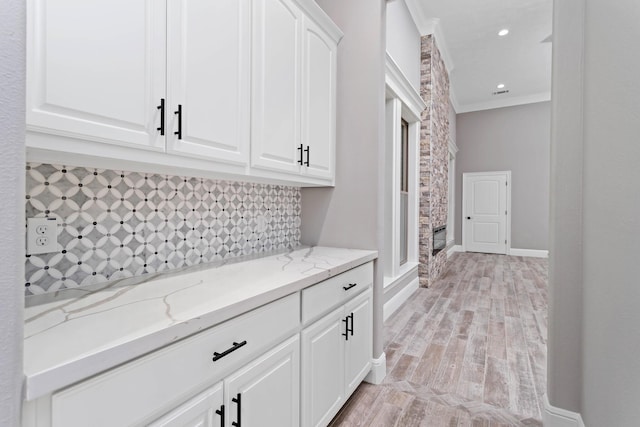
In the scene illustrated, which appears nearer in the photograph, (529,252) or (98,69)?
(98,69)

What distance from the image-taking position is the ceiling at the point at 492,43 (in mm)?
4293

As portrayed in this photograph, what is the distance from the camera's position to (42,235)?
1.09 meters

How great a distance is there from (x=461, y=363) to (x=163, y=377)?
2.34m

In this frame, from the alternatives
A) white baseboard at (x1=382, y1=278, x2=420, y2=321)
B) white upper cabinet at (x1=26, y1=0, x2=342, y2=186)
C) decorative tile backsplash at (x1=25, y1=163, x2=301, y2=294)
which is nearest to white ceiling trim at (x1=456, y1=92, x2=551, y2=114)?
white baseboard at (x1=382, y1=278, x2=420, y2=321)

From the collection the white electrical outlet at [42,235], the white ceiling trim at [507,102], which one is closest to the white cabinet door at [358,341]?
the white electrical outlet at [42,235]

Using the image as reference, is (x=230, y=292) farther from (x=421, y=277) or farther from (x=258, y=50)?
(x=421, y=277)

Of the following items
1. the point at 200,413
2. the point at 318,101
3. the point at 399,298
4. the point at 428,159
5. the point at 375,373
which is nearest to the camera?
the point at 200,413

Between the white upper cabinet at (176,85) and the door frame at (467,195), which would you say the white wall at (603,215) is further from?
the door frame at (467,195)

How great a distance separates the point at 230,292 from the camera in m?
1.13

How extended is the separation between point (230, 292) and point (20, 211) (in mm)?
654

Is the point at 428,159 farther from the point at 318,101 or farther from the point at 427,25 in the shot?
the point at 318,101

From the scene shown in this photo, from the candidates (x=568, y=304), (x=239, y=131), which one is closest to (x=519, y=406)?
(x=568, y=304)

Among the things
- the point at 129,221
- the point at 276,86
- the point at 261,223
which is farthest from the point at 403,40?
the point at 129,221

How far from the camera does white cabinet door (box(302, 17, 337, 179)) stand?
6.37 ft
